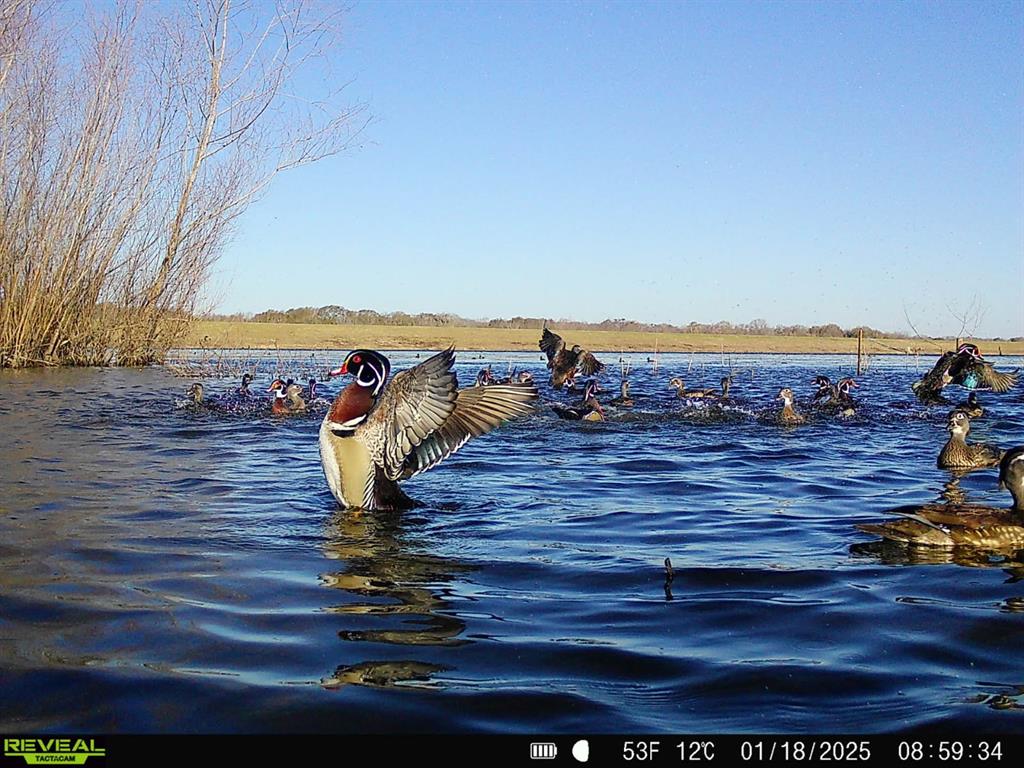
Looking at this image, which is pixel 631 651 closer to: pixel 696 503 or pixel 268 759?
pixel 268 759

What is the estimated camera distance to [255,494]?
29.1 feet

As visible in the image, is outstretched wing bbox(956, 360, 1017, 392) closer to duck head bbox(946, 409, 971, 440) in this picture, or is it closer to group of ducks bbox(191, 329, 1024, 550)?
duck head bbox(946, 409, 971, 440)

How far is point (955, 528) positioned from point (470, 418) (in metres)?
3.79

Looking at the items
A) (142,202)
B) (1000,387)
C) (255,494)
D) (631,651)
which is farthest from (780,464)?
(142,202)

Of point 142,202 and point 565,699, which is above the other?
point 142,202

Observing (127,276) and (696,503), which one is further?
(127,276)

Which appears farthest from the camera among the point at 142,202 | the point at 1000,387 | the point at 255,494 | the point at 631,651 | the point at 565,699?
the point at 142,202

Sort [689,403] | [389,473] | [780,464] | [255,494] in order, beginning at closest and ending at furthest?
[389,473] < [255,494] < [780,464] < [689,403]

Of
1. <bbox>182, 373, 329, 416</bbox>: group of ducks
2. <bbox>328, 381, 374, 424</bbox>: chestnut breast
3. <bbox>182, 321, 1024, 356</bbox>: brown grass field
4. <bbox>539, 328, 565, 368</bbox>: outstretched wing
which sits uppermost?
<bbox>182, 321, 1024, 356</bbox>: brown grass field

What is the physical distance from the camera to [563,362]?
22.1m

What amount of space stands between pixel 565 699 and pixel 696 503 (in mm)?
5252

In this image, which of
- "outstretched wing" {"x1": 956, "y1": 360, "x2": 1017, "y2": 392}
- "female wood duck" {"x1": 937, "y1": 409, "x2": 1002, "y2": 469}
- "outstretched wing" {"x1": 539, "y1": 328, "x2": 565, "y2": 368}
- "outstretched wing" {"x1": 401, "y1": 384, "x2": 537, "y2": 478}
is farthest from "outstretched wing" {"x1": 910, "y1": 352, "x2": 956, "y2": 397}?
"outstretched wing" {"x1": 401, "y1": 384, "x2": 537, "y2": 478}

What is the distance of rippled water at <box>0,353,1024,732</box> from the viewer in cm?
375

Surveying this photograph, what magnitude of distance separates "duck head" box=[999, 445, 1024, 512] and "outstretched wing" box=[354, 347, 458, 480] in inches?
160
